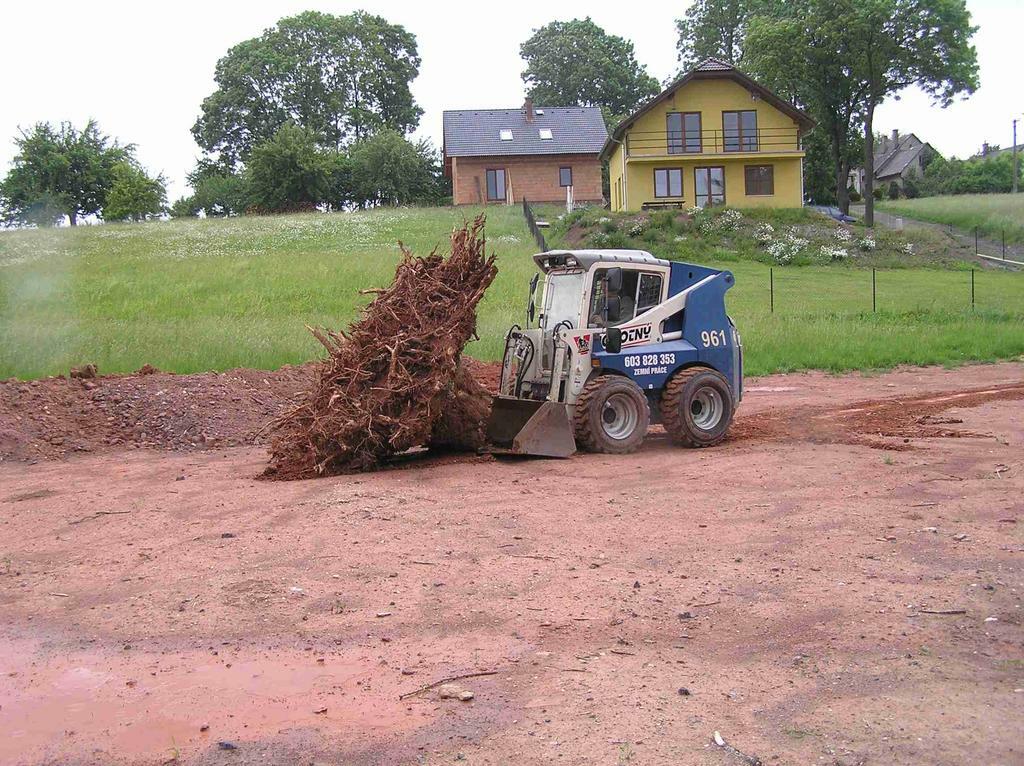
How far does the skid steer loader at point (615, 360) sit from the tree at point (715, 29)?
76043mm

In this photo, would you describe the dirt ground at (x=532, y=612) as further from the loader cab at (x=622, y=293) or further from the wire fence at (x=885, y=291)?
the wire fence at (x=885, y=291)

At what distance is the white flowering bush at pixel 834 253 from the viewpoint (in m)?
40.2

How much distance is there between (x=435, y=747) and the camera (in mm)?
4809

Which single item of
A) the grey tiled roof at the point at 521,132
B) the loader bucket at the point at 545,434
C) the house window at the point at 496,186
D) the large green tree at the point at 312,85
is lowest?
the loader bucket at the point at 545,434

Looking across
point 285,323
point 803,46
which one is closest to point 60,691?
point 285,323

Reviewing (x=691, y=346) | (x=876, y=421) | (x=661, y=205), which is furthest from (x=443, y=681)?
(x=661, y=205)

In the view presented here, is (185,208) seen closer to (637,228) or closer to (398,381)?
(637,228)

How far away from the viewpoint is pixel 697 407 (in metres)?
13.4

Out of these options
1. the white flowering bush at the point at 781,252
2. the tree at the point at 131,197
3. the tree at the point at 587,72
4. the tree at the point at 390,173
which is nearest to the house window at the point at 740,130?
the white flowering bush at the point at 781,252

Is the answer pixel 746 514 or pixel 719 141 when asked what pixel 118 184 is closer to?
pixel 719 141

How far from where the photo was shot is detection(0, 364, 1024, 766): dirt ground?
4.92 meters

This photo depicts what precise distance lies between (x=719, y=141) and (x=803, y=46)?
939 centimetres

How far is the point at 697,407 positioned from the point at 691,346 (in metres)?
0.81

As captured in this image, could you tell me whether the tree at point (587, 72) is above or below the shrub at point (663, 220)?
above
